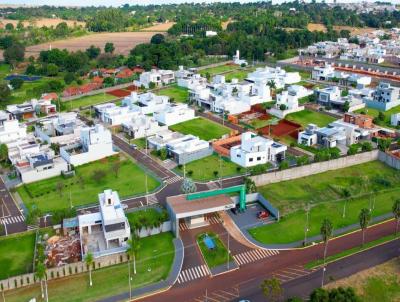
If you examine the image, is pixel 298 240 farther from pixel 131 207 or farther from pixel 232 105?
pixel 232 105

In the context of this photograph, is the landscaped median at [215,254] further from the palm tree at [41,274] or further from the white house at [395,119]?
the white house at [395,119]

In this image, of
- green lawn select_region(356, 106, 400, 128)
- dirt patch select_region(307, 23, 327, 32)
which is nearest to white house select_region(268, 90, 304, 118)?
green lawn select_region(356, 106, 400, 128)

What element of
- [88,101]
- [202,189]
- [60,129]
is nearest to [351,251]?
[202,189]

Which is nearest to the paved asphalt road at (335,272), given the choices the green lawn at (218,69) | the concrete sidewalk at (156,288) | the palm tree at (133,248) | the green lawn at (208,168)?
the concrete sidewalk at (156,288)

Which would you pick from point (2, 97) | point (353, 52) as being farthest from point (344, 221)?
point (353, 52)

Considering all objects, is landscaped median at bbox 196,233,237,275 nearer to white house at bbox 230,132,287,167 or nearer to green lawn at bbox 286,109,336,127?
white house at bbox 230,132,287,167

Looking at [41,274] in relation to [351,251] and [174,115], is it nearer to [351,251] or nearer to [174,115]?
[351,251]

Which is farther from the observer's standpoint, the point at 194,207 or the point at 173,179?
the point at 173,179
